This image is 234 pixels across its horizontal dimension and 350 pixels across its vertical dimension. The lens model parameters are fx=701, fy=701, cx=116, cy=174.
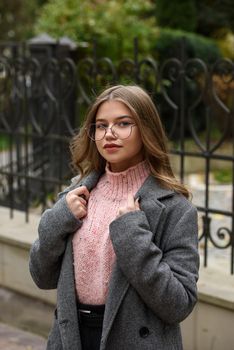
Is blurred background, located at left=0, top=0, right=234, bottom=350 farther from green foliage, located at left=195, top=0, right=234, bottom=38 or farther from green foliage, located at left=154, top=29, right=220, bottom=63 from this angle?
green foliage, located at left=195, top=0, right=234, bottom=38

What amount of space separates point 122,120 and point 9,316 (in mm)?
2895

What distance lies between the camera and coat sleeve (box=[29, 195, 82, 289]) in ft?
7.56

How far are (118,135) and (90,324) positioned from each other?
0.63 m

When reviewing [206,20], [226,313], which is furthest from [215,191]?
[206,20]

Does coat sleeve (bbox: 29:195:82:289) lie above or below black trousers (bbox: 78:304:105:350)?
above

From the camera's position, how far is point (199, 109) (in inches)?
488

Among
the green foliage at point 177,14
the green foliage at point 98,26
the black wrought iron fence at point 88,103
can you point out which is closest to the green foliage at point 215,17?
the green foliage at point 177,14

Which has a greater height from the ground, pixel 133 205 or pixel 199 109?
pixel 133 205

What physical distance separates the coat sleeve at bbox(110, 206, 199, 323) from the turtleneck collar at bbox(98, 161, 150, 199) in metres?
0.15

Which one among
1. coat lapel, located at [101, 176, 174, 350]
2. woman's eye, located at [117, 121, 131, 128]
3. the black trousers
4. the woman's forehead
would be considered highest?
the woman's forehead

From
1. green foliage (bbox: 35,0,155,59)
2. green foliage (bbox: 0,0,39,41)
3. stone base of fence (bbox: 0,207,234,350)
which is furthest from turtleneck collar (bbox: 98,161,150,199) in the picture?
green foliage (bbox: 0,0,39,41)

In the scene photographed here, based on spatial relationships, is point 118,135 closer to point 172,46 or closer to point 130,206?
point 130,206

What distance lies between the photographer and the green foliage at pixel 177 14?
596 inches

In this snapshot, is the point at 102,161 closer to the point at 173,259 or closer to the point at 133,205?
the point at 133,205
